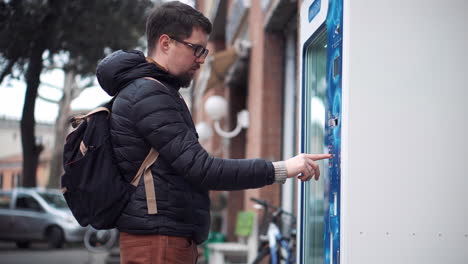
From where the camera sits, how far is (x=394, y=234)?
6.97ft

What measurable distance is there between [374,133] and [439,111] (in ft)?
0.84

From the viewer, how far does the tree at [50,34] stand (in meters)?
9.73

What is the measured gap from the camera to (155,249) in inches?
79.1

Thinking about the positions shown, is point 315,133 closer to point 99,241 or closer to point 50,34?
point 99,241

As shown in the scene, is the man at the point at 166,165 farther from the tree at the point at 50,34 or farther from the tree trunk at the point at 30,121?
the tree trunk at the point at 30,121

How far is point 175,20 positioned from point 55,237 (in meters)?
14.0

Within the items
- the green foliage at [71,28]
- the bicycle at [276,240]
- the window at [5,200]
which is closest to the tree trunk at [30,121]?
the green foliage at [71,28]

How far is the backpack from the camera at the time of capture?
2.01 m

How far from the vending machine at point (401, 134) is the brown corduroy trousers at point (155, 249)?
0.57 metres

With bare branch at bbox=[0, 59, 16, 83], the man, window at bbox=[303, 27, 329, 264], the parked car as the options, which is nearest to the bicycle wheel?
window at bbox=[303, 27, 329, 264]

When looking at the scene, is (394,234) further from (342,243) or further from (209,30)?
(209,30)

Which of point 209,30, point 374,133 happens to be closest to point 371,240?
point 374,133

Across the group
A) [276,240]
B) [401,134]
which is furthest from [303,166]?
[276,240]

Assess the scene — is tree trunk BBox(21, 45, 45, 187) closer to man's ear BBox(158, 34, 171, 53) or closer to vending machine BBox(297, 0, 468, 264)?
man's ear BBox(158, 34, 171, 53)
